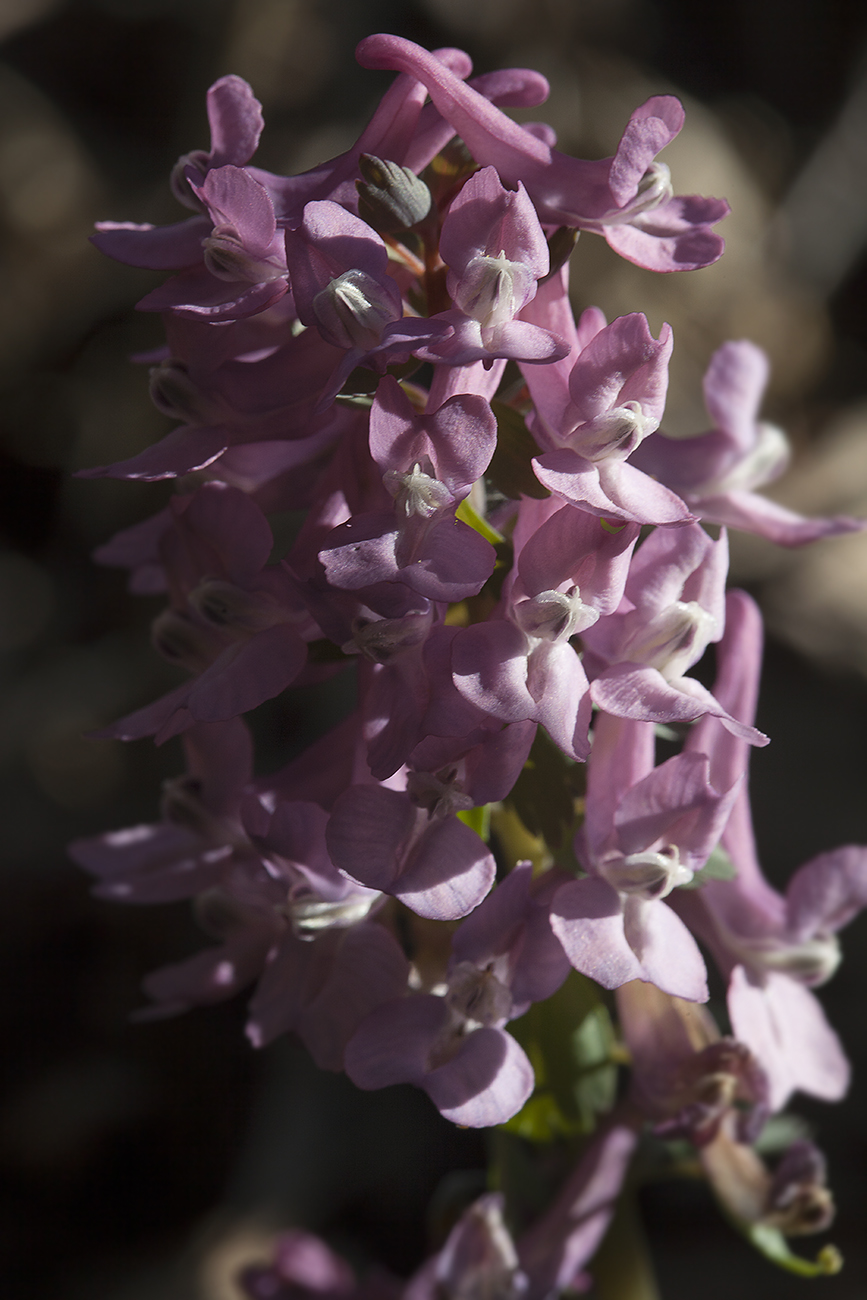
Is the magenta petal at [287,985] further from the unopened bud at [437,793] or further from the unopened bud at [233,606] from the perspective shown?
the unopened bud at [233,606]

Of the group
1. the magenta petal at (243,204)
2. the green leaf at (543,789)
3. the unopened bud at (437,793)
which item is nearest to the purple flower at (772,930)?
the green leaf at (543,789)

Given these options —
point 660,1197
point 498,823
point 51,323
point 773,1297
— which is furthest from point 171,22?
point 773,1297

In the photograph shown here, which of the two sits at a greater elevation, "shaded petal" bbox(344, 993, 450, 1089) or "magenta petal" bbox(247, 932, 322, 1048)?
"shaded petal" bbox(344, 993, 450, 1089)

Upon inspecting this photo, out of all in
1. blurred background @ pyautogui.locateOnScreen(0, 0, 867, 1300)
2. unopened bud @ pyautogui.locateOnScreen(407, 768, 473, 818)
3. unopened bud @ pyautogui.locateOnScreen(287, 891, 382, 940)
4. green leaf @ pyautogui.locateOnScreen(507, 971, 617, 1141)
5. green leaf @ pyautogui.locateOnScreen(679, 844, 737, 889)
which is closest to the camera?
unopened bud @ pyautogui.locateOnScreen(407, 768, 473, 818)

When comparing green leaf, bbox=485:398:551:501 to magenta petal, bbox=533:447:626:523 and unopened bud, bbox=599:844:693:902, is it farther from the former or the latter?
unopened bud, bbox=599:844:693:902

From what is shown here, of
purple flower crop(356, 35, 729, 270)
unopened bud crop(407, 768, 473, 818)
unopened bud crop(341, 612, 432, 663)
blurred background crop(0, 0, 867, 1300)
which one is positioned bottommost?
blurred background crop(0, 0, 867, 1300)

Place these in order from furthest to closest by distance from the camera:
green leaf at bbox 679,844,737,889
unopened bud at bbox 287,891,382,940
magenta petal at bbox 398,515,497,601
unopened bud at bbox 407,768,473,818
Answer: green leaf at bbox 679,844,737,889
unopened bud at bbox 287,891,382,940
unopened bud at bbox 407,768,473,818
magenta petal at bbox 398,515,497,601

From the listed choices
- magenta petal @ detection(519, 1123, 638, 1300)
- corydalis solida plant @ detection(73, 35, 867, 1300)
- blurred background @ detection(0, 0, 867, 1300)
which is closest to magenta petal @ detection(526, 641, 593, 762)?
corydalis solida plant @ detection(73, 35, 867, 1300)
